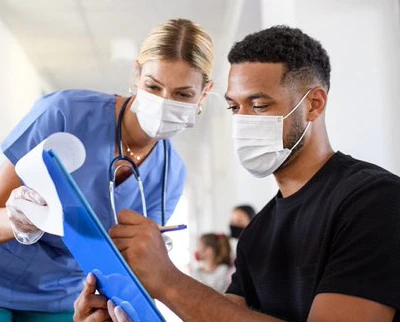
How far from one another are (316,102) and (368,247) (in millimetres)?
368

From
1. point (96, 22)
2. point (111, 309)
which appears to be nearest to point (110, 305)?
point (111, 309)

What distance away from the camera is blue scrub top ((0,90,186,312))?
1311mm

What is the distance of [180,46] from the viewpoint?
4.62 ft

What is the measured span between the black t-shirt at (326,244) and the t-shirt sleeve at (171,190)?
35 cm

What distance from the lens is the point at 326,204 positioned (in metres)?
0.99

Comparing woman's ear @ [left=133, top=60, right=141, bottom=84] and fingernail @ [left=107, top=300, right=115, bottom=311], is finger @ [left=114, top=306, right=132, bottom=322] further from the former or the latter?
woman's ear @ [left=133, top=60, right=141, bottom=84]

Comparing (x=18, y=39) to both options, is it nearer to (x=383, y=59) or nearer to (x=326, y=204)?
(x=383, y=59)

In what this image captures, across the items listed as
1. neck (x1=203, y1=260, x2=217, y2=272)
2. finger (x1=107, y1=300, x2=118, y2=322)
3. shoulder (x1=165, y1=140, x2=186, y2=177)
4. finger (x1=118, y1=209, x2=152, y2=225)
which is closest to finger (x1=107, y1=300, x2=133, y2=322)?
finger (x1=107, y1=300, x2=118, y2=322)

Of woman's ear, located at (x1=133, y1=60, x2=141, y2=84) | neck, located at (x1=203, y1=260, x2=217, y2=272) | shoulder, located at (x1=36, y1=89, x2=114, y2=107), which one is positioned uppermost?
woman's ear, located at (x1=133, y1=60, x2=141, y2=84)

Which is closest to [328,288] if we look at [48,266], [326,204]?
[326,204]

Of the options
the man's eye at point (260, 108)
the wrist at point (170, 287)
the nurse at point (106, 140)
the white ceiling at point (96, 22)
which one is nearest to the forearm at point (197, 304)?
the wrist at point (170, 287)

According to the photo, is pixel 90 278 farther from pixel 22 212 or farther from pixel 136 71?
pixel 136 71

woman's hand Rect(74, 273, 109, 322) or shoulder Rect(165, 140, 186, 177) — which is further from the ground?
shoulder Rect(165, 140, 186, 177)

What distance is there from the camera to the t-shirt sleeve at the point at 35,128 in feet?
4.14
